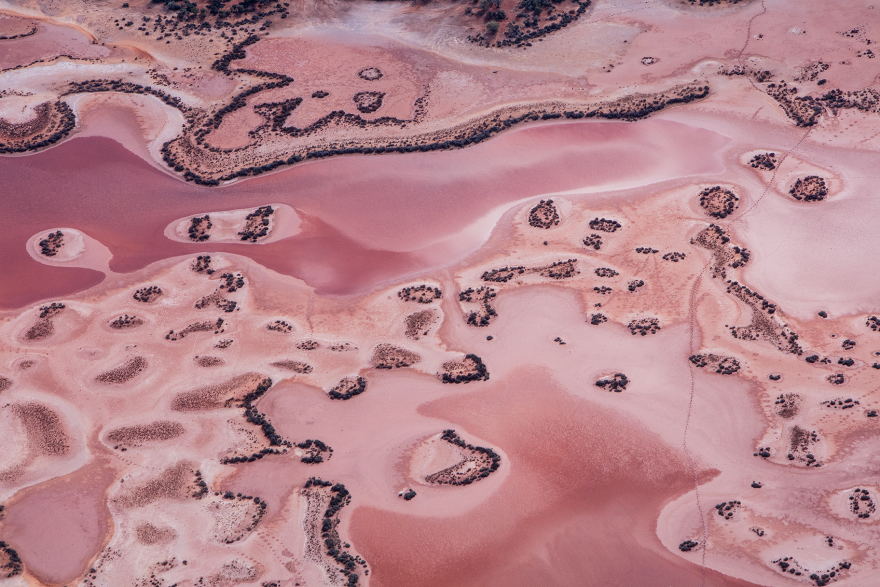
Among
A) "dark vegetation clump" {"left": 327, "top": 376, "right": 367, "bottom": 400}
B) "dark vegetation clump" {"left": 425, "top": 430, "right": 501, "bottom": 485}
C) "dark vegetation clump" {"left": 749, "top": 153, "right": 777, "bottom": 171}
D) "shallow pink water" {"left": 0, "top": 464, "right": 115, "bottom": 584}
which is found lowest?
"shallow pink water" {"left": 0, "top": 464, "right": 115, "bottom": 584}

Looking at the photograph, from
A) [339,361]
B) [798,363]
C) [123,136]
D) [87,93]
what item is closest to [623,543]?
[798,363]

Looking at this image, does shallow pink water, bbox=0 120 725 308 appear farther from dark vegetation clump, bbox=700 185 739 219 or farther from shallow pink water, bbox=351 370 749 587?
shallow pink water, bbox=351 370 749 587

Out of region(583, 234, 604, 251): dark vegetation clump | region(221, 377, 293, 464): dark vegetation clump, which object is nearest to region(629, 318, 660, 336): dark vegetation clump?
region(583, 234, 604, 251): dark vegetation clump

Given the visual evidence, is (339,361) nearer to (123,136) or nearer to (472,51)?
(123,136)

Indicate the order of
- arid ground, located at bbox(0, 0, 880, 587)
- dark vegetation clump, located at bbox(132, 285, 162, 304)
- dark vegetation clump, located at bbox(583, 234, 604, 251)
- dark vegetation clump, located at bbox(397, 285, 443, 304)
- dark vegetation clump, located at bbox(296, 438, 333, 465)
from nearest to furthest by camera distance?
1. arid ground, located at bbox(0, 0, 880, 587)
2. dark vegetation clump, located at bbox(296, 438, 333, 465)
3. dark vegetation clump, located at bbox(132, 285, 162, 304)
4. dark vegetation clump, located at bbox(397, 285, 443, 304)
5. dark vegetation clump, located at bbox(583, 234, 604, 251)

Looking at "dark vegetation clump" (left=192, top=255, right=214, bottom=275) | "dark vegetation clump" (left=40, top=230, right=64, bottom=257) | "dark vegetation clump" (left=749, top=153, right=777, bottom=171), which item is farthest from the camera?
"dark vegetation clump" (left=749, top=153, right=777, bottom=171)

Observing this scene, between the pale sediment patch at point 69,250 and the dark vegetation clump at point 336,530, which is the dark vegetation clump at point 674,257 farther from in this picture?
the pale sediment patch at point 69,250

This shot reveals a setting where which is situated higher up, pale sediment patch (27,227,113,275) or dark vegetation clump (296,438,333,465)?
pale sediment patch (27,227,113,275)

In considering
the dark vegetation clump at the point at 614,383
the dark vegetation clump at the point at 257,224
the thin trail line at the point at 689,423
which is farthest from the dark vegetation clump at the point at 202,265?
the thin trail line at the point at 689,423

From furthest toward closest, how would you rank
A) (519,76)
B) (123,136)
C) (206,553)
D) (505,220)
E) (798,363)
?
1. (519,76)
2. (123,136)
3. (505,220)
4. (798,363)
5. (206,553)
